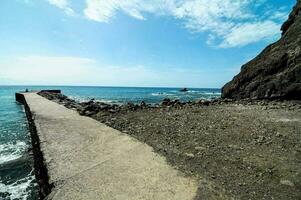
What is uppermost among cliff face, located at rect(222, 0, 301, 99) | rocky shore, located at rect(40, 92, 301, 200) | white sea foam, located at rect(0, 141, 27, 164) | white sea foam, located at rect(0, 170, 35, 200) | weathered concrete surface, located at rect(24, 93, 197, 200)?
cliff face, located at rect(222, 0, 301, 99)

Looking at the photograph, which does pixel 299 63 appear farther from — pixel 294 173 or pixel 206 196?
pixel 206 196

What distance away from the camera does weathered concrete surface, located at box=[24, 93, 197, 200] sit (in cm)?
298

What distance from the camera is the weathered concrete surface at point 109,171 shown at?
2977 millimetres

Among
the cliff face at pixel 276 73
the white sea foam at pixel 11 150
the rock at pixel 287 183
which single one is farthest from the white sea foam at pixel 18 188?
the cliff face at pixel 276 73

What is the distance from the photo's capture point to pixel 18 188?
15.5 ft

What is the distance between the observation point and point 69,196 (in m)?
2.94

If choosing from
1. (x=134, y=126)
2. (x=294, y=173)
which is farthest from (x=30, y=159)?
(x=294, y=173)

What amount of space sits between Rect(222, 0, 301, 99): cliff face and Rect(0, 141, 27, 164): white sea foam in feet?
43.9

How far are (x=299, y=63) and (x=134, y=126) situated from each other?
39.4ft

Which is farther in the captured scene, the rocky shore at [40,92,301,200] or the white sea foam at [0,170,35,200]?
the white sea foam at [0,170,35,200]

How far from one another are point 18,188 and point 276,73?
16163mm

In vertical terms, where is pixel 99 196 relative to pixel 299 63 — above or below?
below

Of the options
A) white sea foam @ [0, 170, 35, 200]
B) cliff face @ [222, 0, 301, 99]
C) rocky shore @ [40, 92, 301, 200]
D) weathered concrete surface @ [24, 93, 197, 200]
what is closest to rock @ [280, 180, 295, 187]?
rocky shore @ [40, 92, 301, 200]

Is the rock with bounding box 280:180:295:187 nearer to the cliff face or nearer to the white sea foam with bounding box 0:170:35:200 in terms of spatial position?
the white sea foam with bounding box 0:170:35:200
